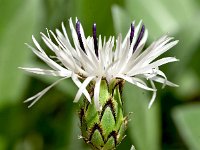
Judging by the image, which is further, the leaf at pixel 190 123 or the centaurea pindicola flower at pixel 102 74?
the leaf at pixel 190 123

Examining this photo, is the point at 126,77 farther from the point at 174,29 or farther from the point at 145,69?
the point at 174,29

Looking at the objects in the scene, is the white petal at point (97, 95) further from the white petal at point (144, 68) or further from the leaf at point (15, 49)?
the leaf at point (15, 49)

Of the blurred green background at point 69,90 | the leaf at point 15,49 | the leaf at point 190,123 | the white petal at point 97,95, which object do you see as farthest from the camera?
the leaf at point 15,49

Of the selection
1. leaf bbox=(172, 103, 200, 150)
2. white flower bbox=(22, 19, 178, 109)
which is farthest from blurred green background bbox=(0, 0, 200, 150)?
white flower bbox=(22, 19, 178, 109)

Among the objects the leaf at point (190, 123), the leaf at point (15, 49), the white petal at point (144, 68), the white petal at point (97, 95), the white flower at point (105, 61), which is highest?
the leaf at point (15, 49)

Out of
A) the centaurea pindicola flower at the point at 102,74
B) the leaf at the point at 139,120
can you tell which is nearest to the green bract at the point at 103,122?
the centaurea pindicola flower at the point at 102,74

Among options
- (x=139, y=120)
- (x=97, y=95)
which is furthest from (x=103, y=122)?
(x=139, y=120)

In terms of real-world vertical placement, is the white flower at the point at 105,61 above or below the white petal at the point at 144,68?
above

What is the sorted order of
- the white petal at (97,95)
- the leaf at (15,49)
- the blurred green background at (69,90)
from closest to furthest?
the white petal at (97,95), the blurred green background at (69,90), the leaf at (15,49)

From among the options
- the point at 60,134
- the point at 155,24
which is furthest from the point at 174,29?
the point at 60,134
